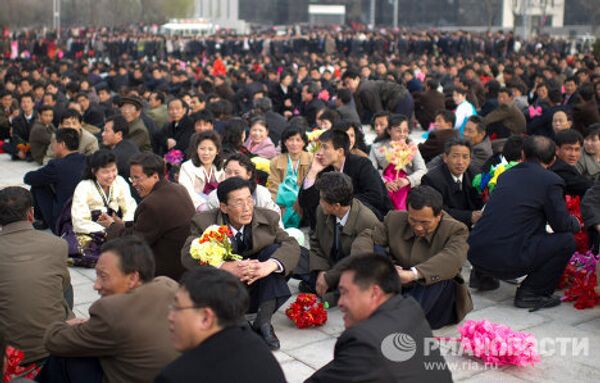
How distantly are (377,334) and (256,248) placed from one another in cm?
229

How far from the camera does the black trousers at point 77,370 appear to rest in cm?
362

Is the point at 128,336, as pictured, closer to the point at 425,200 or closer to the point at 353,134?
the point at 425,200

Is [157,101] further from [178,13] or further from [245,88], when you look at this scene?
[178,13]

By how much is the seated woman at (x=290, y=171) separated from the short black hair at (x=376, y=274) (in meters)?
4.38

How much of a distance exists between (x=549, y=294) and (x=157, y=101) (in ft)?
25.5

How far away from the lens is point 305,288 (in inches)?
243

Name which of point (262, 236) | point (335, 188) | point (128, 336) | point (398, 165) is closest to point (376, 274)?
point (128, 336)

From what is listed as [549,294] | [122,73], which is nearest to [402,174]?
[549,294]

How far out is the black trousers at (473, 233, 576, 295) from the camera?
5664 millimetres

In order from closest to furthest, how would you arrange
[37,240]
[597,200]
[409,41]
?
1. [37,240]
2. [597,200]
3. [409,41]

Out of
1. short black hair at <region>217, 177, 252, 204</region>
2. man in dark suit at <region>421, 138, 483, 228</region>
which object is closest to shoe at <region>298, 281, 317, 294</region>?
short black hair at <region>217, 177, 252, 204</region>

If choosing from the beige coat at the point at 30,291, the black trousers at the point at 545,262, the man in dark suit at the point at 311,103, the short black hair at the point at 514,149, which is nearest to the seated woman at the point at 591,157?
the short black hair at the point at 514,149

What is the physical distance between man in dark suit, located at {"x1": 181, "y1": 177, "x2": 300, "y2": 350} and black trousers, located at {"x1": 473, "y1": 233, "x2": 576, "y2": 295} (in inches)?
62.2

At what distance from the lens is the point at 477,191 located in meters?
6.80
